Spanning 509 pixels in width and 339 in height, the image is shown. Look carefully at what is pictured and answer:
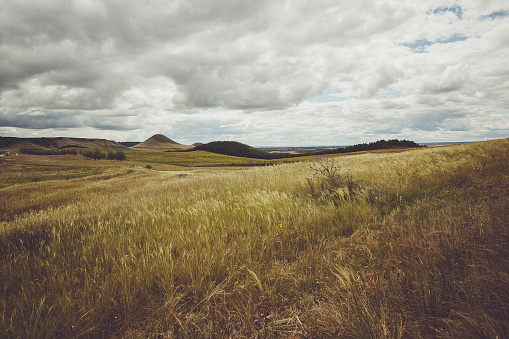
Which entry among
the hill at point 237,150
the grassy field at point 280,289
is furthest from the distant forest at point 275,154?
the grassy field at point 280,289

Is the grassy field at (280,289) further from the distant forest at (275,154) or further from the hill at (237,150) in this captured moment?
the hill at (237,150)

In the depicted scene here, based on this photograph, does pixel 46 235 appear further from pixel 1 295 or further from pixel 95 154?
pixel 95 154

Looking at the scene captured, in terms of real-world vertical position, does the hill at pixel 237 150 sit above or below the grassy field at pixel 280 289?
above

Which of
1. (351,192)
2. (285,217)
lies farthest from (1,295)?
(351,192)

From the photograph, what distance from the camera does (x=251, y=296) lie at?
176 centimetres

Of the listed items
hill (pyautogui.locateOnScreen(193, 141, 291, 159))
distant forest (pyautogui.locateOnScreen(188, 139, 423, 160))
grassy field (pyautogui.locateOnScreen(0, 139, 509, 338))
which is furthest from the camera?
hill (pyautogui.locateOnScreen(193, 141, 291, 159))

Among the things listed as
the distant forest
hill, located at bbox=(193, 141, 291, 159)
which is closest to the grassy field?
the distant forest

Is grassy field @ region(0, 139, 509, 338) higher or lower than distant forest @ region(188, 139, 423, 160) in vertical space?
lower

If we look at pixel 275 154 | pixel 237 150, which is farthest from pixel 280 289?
pixel 237 150

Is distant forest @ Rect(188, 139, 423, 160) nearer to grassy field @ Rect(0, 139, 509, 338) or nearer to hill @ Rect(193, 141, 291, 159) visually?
hill @ Rect(193, 141, 291, 159)

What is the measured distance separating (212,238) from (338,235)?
6.25 ft

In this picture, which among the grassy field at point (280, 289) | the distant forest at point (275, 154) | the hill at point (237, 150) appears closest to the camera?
the grassy field at point (280, 289)

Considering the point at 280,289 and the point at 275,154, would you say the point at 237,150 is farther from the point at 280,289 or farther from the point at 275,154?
the point at 280,289

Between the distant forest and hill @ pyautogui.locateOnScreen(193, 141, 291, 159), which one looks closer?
the distant forest
